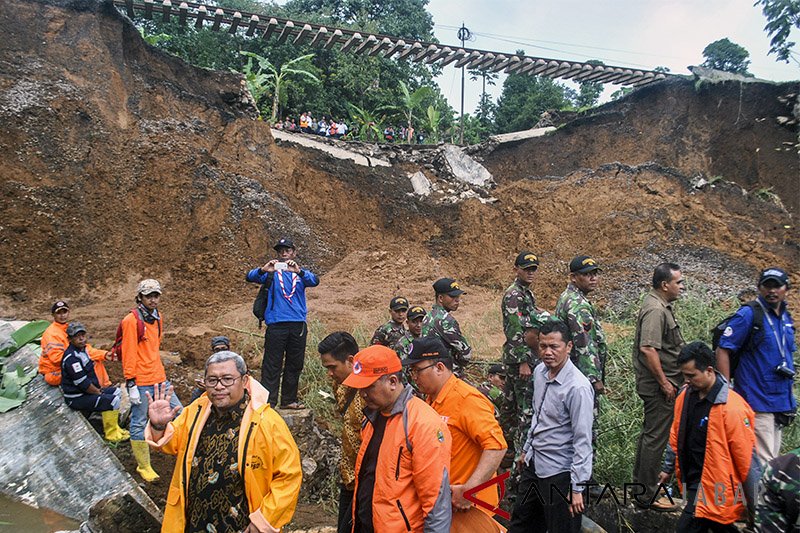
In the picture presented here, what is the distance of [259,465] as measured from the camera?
2.82 meters

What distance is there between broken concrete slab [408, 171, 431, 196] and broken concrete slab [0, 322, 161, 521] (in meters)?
13.7

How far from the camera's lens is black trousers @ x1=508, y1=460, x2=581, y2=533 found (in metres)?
3.51

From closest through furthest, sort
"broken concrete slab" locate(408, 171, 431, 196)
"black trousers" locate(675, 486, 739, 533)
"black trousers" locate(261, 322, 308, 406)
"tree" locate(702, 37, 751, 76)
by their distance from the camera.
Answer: "black trousers" locate(675, 486, 739, 533) → "black trousers" locate(261, 322, 308, 406) → "broken concrete slab" locate(408, 171, 431, 196) → "tree" locate(702, 37, 751, 76)

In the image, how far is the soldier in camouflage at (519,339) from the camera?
203 inches

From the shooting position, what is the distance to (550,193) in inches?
719

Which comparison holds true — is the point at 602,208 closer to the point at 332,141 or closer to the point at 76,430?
the point at 332,141

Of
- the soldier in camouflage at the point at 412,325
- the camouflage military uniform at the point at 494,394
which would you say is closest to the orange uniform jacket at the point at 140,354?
the soldier in camouflage at the point at 412,325

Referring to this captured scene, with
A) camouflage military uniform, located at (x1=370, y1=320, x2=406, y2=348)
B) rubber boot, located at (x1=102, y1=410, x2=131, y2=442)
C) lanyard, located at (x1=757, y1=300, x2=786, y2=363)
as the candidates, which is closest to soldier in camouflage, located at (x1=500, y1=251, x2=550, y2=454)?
camouflage military uniform, located at (x1=370, y1=320, x2=406, y2=348)

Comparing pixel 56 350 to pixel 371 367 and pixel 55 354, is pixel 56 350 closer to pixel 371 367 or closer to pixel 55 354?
pixel 55 354

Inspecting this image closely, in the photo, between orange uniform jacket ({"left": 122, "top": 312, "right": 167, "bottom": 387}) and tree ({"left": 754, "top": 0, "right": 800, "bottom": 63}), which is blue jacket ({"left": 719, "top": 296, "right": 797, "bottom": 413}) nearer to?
→ orange uniform jacket ({"left": 122, "top": 312, "right": 167, "bottom": 387})

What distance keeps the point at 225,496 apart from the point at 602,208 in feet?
51.4

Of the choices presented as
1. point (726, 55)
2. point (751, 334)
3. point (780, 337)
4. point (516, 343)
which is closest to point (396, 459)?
point (516, 343)

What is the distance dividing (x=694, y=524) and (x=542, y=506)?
0.84m

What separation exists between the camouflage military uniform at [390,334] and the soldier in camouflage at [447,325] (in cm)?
33
